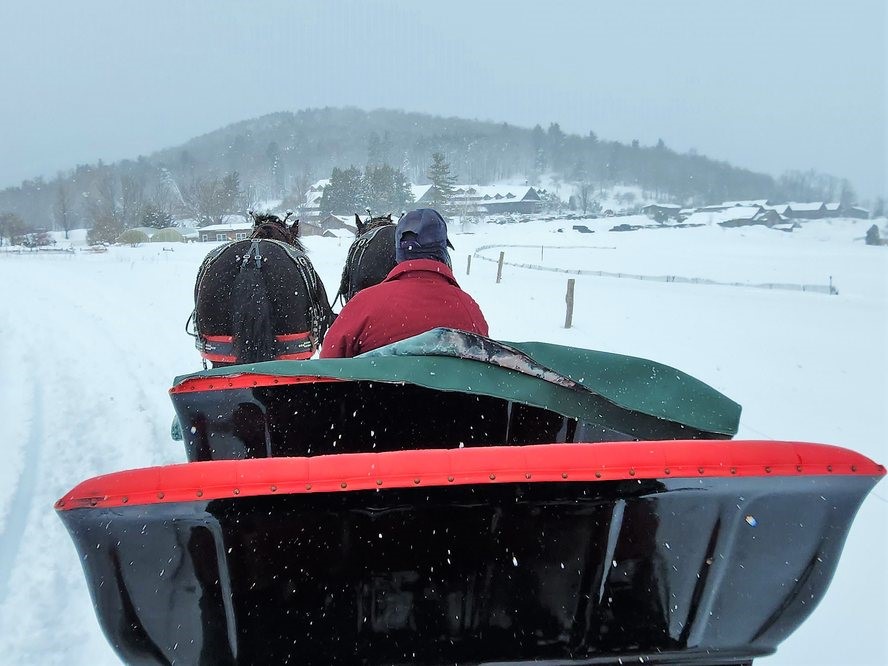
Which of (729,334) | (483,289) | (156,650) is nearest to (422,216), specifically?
(156,650)

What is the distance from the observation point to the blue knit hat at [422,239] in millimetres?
3334

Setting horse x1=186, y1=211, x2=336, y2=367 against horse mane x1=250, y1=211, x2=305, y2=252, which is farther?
horse mane x1=250, y1=211, x2=305, y2=252

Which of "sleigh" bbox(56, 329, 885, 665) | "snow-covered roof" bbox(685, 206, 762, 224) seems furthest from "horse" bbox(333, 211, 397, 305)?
"snow-covered roof" bbox(685, 206, 762, 224)

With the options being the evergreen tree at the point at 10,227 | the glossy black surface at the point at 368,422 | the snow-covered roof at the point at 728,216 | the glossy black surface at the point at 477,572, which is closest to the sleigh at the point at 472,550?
the glossy black surface at the point at 477,572

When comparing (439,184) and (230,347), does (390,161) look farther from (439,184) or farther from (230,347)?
(230,347)

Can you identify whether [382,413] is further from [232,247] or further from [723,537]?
[232,247]

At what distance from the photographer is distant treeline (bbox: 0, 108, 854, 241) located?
408 feet

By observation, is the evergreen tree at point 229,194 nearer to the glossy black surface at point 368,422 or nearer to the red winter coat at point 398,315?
the red winter coat at point 398,315

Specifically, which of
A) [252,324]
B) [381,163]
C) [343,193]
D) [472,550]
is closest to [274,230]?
[252,324]

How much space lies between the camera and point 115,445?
5242mm

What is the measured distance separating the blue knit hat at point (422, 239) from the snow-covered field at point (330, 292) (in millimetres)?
2467

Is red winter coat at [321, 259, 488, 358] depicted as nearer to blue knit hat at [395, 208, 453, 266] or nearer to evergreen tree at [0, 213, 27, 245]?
blue knit hat at [395, 208, 453, 266]

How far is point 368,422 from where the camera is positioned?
2256mm

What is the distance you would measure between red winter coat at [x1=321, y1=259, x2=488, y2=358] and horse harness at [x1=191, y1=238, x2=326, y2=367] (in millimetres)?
2127
